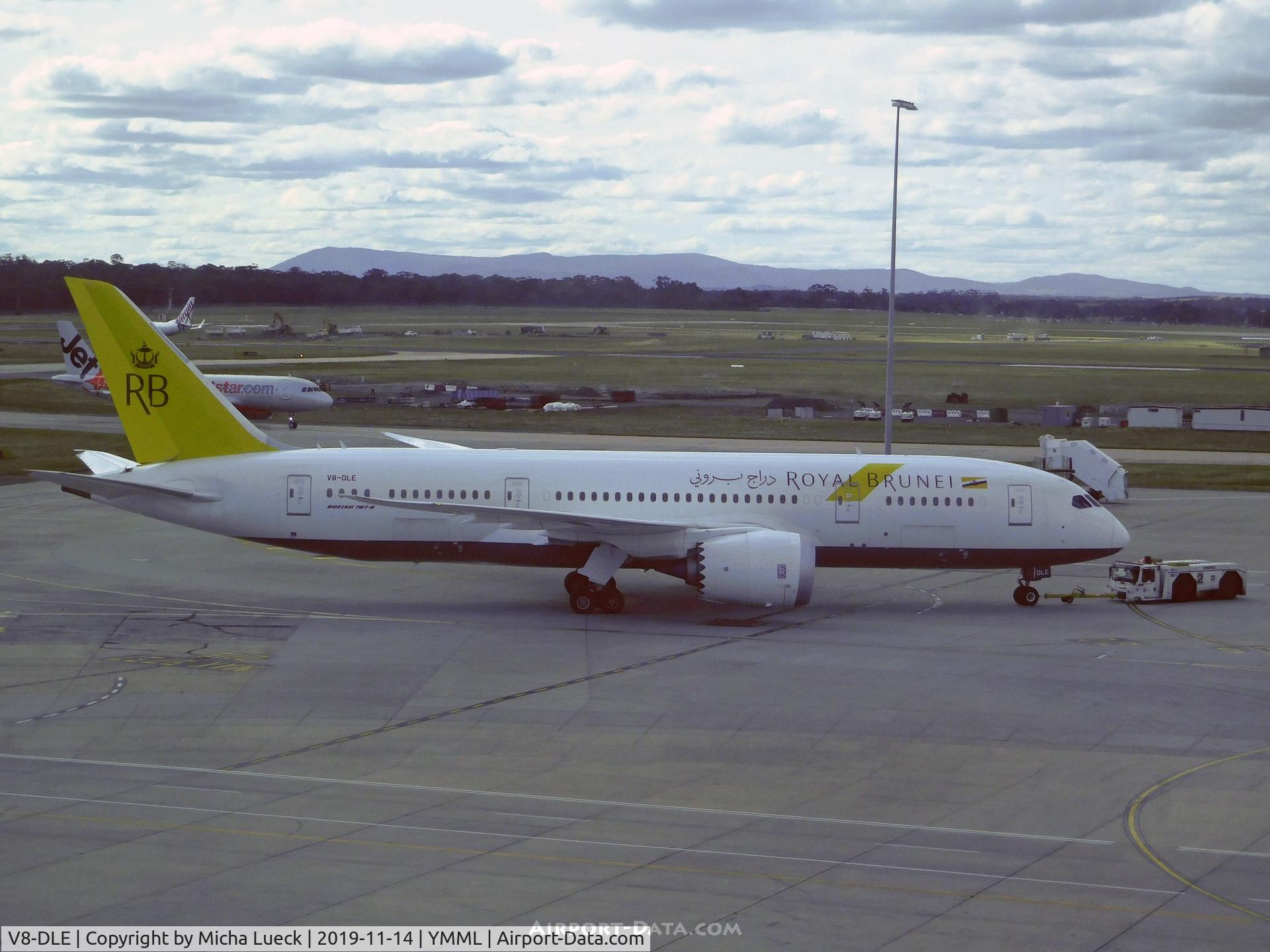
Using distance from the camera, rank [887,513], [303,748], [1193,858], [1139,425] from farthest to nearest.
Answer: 1. [1139,425]
2. [887,513]
3. [303,748]
4. [1193,858]

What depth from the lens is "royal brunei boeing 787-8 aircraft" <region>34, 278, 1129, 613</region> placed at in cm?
3600

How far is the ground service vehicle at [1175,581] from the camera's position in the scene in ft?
125

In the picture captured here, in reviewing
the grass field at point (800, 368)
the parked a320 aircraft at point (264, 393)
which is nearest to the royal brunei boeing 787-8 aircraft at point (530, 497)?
the parked a320 aircraft at point (264, 393)

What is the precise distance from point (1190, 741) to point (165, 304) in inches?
7369

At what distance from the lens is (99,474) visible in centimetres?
3806

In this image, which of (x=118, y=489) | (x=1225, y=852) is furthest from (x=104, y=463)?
(x=1225, y=852)

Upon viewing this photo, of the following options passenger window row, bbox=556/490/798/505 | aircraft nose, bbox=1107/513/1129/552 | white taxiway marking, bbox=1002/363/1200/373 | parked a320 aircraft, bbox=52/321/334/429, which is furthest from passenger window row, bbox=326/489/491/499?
white taxiway marking, bbox=1002/363/1200/373

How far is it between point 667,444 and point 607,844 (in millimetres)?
56977

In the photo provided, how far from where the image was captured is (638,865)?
18.2m

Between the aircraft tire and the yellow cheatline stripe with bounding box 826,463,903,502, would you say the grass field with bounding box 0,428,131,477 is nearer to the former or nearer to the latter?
the aircraft tire

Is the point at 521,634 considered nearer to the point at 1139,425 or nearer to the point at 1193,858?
the point at 1193,858

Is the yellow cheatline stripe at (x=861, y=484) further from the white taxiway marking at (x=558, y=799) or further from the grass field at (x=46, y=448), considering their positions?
the grass field at (x=46, y=448)

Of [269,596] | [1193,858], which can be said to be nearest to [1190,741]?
[1193,858]
